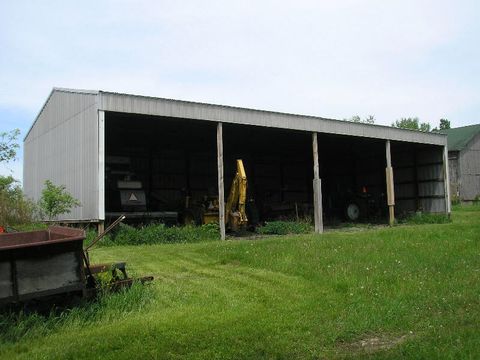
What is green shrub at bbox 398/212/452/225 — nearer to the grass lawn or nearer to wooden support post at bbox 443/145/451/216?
wooden support post at bbox 443/145/451/216

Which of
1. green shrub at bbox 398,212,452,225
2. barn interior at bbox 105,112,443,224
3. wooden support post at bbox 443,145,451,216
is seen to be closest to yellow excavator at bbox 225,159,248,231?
barn interior at bbox 105,112,443,224

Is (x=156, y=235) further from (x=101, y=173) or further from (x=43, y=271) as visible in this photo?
(x=43, y=271)

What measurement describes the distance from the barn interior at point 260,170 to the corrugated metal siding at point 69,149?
180cm

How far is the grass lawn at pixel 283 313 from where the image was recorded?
18.0 ft

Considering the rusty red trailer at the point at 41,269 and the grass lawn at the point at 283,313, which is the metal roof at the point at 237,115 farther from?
the rusty red trailer at the point at 41,269

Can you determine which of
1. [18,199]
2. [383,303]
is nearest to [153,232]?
[18,199]

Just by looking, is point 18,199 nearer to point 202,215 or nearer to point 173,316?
point 202,215

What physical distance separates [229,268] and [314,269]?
175 centimetres

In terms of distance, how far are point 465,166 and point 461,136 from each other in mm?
3062

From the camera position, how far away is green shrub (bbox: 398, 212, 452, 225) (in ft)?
78.9

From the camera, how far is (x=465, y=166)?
38562mm

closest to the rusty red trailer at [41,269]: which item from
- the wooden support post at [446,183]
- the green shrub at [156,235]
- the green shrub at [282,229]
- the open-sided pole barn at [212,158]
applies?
the green shrub at [156,235]

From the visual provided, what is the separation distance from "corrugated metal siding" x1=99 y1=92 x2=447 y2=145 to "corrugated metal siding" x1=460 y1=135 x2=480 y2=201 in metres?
14.3

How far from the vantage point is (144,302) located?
7.32 meters
